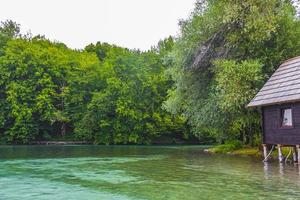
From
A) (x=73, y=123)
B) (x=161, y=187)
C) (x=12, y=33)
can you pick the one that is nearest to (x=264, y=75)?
(x=161, y=187)

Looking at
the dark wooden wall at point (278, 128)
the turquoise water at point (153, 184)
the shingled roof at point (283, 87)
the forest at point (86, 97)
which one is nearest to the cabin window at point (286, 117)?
the dark wooden wall at point (278, 128)

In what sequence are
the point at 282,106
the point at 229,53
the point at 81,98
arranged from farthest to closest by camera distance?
the point at 81,98
the point at 229,53
the point at 282,106

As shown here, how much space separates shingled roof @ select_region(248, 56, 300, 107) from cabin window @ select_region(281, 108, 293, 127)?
3.29 ft

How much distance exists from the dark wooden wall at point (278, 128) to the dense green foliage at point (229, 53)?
2.74 meters

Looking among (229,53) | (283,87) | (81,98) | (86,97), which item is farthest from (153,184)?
(86,97)

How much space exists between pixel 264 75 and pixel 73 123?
38.0 metres

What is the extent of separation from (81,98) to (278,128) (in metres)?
41.3

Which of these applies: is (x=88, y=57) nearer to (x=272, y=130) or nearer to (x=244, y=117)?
(x=244, y=117)

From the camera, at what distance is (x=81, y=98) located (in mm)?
61438

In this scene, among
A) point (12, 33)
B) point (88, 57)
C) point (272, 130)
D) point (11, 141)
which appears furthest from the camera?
point (12, 33)

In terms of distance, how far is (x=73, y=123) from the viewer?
61.8m

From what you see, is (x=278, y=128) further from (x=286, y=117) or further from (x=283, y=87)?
(x=283, y=87)

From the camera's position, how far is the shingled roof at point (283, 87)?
21484 millimetres

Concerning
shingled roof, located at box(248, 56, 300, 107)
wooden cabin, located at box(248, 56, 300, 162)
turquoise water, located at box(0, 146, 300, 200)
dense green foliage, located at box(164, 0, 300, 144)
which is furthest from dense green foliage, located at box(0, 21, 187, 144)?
turquoise water, located at box(0, 146, 300, 200)
